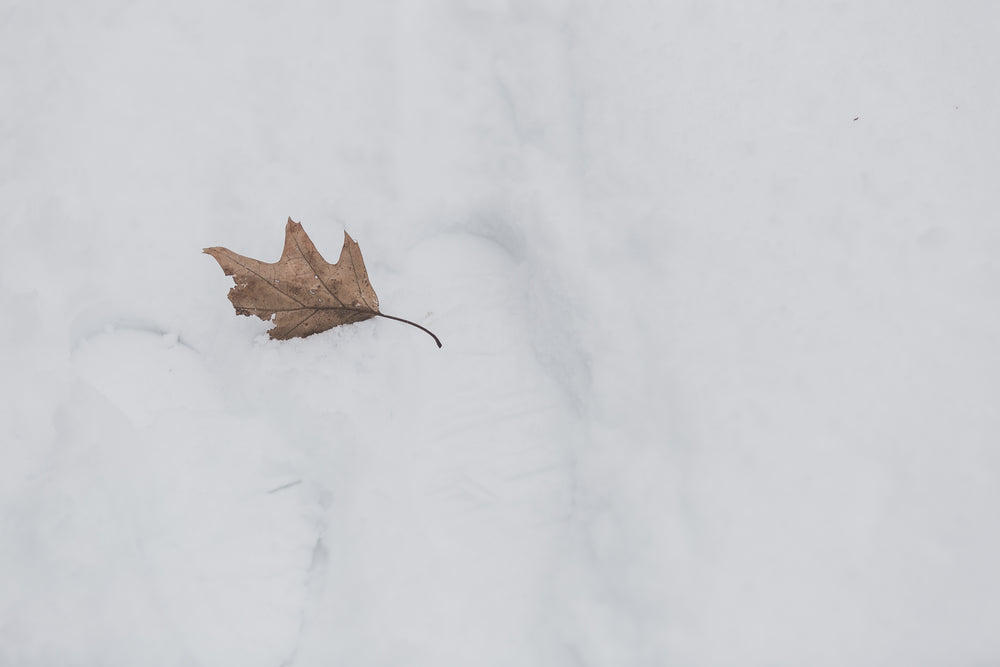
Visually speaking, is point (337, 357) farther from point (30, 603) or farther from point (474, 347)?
point (30, 603)

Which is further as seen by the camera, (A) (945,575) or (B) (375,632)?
(B) (375,632)

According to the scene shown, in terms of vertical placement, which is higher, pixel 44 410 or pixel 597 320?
pixel 597 320

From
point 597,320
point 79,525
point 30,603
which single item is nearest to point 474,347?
point 597,320

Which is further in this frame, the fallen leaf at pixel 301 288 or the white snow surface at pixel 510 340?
the fallen leaf at pixel 301 288

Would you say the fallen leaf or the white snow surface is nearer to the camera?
the white snow surface
